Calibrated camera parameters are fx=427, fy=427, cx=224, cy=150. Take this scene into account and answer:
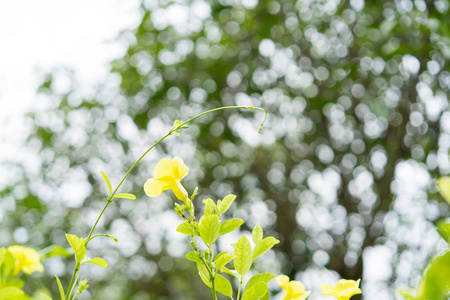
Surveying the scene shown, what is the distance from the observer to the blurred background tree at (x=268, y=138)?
234 centimetres

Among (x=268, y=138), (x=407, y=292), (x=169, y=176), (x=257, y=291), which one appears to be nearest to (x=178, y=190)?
(x=169, y=176)

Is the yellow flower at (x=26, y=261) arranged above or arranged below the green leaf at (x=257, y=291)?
below

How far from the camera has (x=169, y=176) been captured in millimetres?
394

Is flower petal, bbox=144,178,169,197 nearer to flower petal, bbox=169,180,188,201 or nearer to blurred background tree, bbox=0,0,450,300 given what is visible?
flower petal, bbox=169,180,188,201

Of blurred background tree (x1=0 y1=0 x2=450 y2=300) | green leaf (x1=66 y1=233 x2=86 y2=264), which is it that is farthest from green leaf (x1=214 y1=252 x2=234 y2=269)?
blurred background tree (x1=0 y1=0 x2=450 y2=300)

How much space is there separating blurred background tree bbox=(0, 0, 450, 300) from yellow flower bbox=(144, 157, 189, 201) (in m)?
1.55

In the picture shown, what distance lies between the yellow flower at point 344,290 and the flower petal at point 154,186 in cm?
17

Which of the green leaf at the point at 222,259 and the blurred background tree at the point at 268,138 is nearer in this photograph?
the green leaf at the point at 222,259

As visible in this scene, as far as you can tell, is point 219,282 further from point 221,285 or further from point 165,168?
point 165,168

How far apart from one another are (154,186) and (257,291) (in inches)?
5.3

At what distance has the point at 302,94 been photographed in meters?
2.56

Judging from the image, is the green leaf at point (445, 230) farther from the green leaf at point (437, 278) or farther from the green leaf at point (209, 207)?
the green leaf at point (209, 207)

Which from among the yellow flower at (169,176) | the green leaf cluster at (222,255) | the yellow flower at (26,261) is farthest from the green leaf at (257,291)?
the yellow flower at (26,261)

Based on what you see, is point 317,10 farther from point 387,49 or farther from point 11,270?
point 11,270
